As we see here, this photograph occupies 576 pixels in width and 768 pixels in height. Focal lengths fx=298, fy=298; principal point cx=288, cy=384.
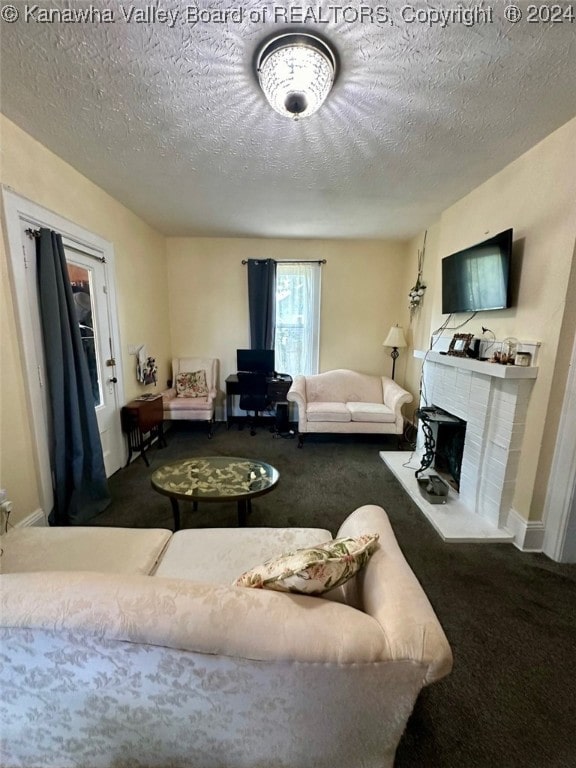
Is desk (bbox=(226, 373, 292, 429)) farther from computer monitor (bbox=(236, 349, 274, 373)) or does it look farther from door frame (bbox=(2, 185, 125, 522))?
door frame (bbox=(2, 185, 125, 522))

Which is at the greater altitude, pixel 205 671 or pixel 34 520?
pixel 205 671

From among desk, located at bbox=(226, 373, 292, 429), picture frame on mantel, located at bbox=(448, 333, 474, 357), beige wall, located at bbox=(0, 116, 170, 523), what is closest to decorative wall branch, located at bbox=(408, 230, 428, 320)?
picture frame on mantel, located at bbox=(448, 333, 474, 357)

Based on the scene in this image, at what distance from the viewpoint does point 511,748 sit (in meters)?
1.04

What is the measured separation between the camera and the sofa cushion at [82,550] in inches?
49.1

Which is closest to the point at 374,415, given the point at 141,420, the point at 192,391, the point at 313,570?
the point at 192,391

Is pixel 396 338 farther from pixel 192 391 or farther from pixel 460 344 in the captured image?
pixel 192 391

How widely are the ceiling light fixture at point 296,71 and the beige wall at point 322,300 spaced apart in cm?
278

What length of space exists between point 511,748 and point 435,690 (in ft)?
0.81

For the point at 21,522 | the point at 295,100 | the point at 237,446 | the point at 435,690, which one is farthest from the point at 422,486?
the point at 21,522

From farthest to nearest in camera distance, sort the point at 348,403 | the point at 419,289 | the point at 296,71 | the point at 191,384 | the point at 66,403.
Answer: the point at 191,384
the point at 348,403
the point at 419,289
the point at 66,403
the point at 296,71

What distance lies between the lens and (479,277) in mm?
2326

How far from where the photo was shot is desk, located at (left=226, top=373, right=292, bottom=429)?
400 centimetres

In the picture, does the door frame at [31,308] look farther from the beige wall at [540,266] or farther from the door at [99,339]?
the beige wall at [540,266]

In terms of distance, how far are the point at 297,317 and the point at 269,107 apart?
2817 mm
